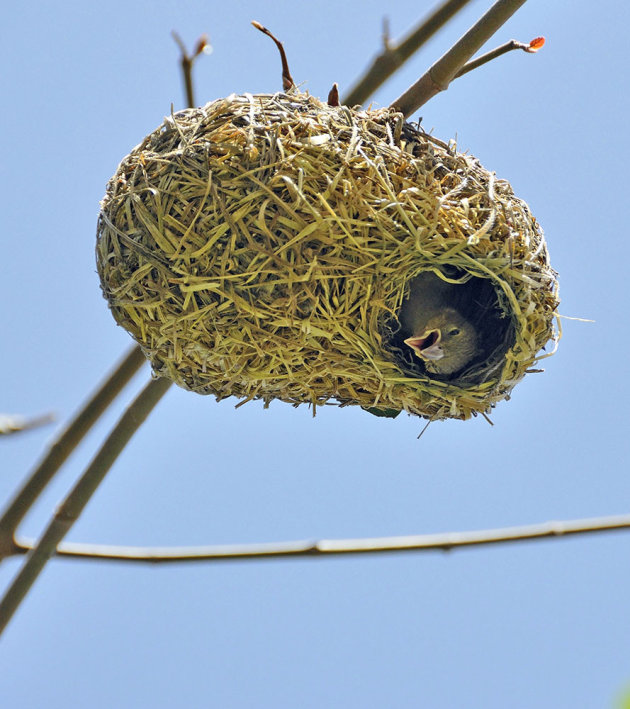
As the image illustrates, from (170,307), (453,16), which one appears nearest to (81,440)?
(170,307)

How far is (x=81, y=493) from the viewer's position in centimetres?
225

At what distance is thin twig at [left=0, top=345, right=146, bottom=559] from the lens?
7.23ft

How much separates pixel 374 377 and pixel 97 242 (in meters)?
0.69

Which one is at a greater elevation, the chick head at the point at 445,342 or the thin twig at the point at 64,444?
the chick head at the point at 445,342

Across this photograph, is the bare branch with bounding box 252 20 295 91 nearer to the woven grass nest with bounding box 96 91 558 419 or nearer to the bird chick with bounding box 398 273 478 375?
the woven grass nest with bounding box 96 91 558 419

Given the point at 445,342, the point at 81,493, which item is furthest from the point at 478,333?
the point at 81,493

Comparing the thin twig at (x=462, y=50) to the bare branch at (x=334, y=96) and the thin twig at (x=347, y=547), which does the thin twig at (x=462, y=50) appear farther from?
the thin twig at (x=347, y=547)

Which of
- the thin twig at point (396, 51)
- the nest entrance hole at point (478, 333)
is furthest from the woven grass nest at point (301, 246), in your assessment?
the thin twig at point (396, 51)

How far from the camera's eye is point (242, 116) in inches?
82.1

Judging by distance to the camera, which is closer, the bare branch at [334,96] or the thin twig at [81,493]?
the thin twig at [81,493]

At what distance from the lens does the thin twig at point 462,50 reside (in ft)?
7.06

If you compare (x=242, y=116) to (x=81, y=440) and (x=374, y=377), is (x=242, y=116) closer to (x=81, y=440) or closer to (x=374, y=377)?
(x=374, y=377)

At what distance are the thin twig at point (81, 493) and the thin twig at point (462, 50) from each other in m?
0.92

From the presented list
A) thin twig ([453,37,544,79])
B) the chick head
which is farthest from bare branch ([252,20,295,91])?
the chick head
